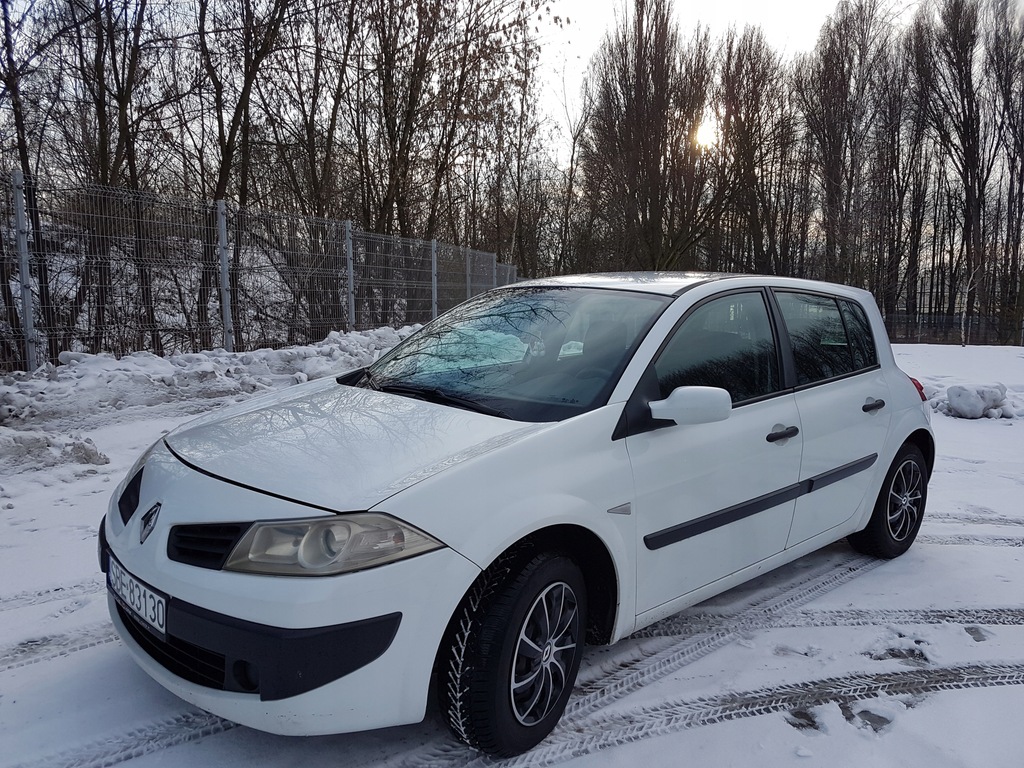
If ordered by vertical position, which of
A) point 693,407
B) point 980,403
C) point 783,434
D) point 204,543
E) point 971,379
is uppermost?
point 693,407

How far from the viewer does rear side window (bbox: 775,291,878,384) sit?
365cm

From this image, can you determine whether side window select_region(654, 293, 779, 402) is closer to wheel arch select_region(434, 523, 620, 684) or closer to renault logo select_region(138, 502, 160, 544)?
wheel arch select_region(434, 523, 620, 684)

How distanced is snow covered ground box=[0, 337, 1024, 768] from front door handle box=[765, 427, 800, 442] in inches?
33.1

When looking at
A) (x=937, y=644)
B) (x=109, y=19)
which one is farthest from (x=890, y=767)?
(x=109, y=19)

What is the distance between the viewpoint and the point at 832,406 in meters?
3.63

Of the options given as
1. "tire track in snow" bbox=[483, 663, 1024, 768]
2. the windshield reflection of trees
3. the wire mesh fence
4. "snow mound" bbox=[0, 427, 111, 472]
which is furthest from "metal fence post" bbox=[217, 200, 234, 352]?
"tire track in snow" bbox=[483, 663, 1024, 768]

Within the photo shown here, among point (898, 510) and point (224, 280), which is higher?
point (224, 280)

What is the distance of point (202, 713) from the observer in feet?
8.18

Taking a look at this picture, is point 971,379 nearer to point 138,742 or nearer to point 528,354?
point 528,354

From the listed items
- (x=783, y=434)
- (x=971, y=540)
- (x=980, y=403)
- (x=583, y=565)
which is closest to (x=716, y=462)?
(x=783, y=434)

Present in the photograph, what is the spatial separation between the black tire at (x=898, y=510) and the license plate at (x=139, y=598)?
3.53m

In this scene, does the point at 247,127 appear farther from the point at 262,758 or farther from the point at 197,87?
the point at 262,758

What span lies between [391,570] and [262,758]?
82 cm

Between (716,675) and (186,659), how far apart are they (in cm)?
192
